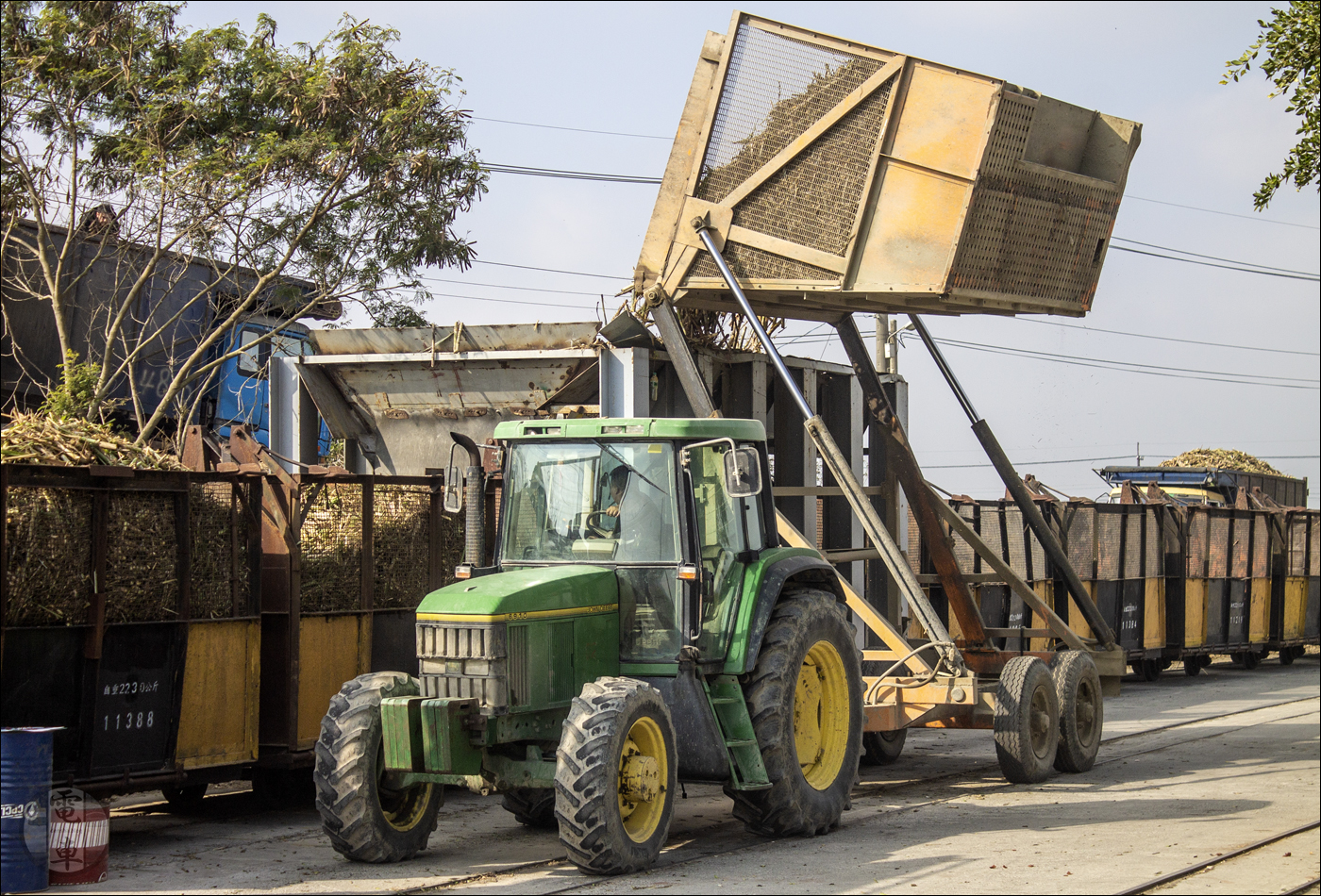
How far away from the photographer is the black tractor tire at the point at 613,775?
281 inches

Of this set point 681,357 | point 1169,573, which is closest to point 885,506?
point 681,357

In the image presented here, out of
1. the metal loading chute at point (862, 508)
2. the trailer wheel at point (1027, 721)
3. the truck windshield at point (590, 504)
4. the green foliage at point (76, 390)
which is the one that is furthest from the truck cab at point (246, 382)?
the trailer wheel at point (1027, 721)

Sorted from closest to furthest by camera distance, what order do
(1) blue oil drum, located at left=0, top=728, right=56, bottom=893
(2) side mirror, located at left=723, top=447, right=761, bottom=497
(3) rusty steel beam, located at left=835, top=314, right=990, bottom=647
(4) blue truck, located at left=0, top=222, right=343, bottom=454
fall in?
(1) blue oil drum, located at left=0, top=728, right=56, bottom=893
(2) side mirror, located at left=723, top=447, right=761, bottom=497
(3) rusty steel beam, located at left=835, top=314, right=990, bottom=647
(4) blue truck, located at left=0, top=222, right=343, bottom=454

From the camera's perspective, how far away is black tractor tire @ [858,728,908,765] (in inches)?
486

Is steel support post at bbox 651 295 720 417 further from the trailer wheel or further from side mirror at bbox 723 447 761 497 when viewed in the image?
the trailer wheel

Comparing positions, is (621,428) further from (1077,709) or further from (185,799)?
(1077,709)

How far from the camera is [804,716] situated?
916 cm

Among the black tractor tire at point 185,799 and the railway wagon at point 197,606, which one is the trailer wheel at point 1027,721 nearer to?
the railway wagon at point 197,606

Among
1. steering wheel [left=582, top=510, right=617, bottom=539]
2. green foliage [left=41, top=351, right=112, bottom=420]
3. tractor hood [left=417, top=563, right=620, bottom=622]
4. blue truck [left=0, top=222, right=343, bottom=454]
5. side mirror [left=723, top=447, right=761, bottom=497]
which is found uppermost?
blue truck [left=0, top=222, right=343, bottom=454]

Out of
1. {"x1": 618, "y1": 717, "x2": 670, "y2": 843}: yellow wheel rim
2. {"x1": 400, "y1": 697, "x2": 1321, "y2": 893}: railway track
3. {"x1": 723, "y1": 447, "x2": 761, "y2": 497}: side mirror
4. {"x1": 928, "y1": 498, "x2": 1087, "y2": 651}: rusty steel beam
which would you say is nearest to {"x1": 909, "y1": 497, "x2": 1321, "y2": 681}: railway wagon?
{"x1": 928, "y1": 498, "x2": 1087, "y2": 651}: rusty steel beam

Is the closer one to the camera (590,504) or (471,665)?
(471,665)

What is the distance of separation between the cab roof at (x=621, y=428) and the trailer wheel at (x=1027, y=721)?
138 inches

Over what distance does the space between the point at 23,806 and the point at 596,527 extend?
3.45 m

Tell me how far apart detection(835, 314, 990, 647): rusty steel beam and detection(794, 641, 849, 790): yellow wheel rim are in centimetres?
302
